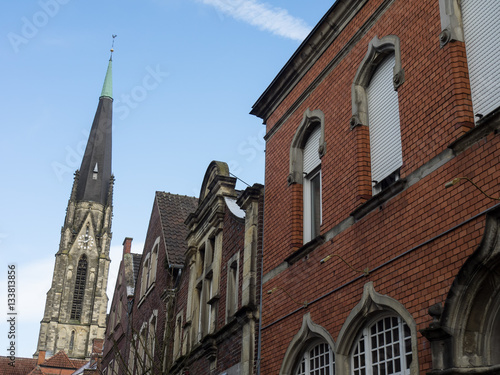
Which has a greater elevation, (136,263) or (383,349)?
(136,263)

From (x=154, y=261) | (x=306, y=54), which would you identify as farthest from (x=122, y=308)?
(x=306, y=54)

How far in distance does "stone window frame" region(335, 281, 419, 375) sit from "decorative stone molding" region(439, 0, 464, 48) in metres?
3.48

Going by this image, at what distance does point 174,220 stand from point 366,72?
1507cm

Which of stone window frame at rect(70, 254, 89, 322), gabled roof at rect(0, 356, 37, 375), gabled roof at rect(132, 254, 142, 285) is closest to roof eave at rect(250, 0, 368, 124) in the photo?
gabled roof at rect(132, 254, 142, 285)

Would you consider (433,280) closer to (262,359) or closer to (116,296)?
(262,359)

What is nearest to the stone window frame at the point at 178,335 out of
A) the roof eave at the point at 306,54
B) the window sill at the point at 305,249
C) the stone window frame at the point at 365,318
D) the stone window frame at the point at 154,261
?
the stone window frame at the point at 154,261

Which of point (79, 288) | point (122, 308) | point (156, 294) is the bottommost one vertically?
point (156, 294)

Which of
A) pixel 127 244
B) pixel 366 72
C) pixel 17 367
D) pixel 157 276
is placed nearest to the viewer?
pixel 366 72

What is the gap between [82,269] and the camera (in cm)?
10200

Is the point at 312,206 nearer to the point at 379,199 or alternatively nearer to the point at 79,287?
the point at 379,199

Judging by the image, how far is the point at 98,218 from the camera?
106 m

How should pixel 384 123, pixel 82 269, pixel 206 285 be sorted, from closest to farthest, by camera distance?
pixel 384 123 < pixel 206 285 < pixel 82 269

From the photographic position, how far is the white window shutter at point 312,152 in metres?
12.4

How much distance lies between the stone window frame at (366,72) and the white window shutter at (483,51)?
5.21ft
